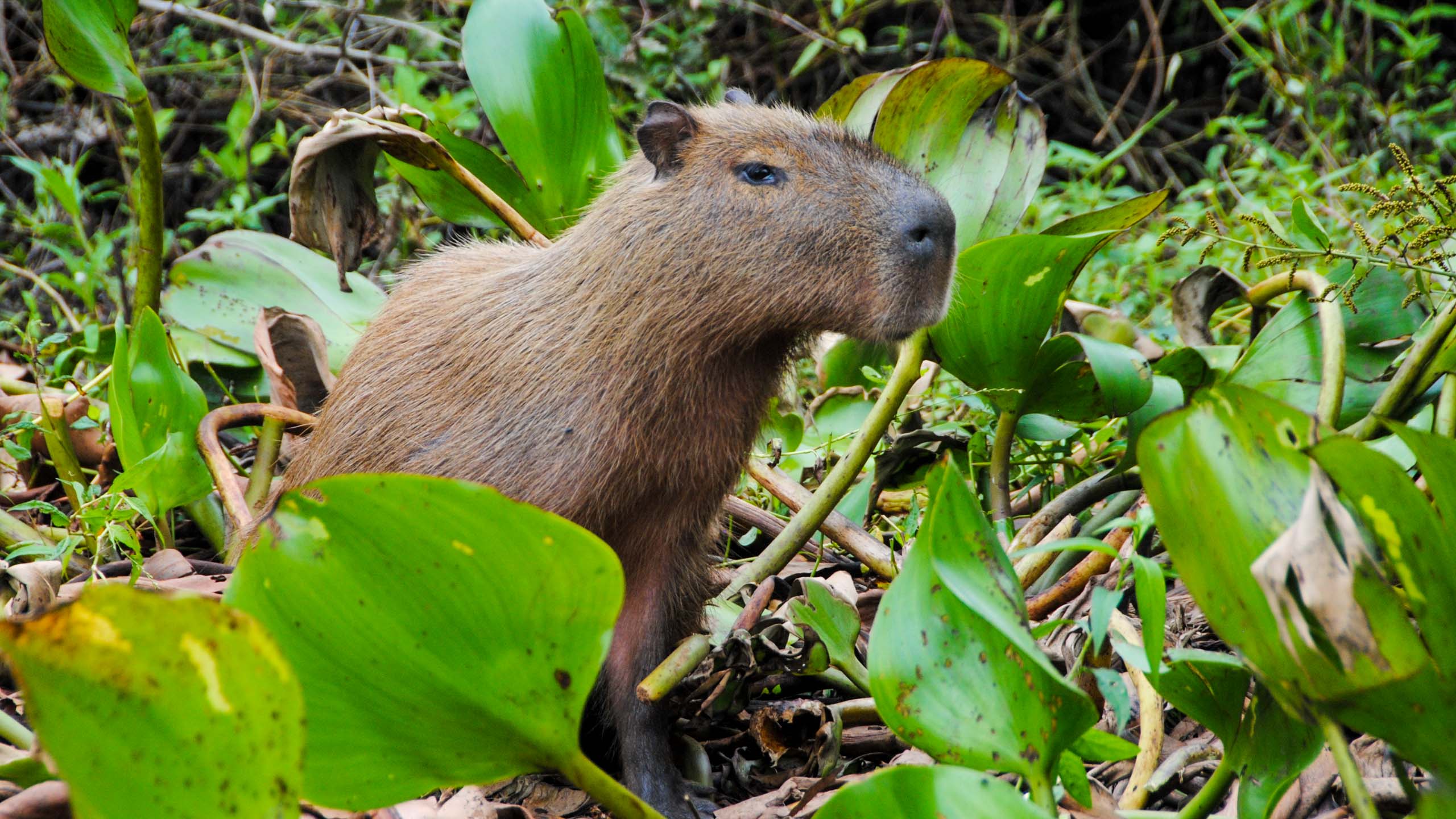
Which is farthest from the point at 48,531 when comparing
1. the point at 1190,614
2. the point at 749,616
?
the point at 1190,614

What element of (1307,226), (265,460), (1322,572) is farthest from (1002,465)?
(265,460)

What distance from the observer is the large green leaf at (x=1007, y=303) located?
2004mm

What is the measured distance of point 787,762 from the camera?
6.81 ft

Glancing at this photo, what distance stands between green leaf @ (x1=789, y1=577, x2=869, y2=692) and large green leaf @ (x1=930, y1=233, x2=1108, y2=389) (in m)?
0.60

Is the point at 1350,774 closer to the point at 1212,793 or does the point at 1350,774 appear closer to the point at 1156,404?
the point at 1212,793

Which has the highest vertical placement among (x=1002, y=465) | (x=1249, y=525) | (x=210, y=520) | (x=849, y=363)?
(x=1249, y=525)

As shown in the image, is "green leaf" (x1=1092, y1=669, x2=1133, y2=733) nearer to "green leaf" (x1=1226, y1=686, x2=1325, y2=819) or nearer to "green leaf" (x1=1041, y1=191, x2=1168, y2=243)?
"green leaf" (x1=1226, y1=686, x2=1325, y2=819)

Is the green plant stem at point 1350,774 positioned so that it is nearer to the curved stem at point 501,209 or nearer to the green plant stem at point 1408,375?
the green plant stem at point 1408,375

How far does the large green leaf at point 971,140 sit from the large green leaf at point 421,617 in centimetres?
149

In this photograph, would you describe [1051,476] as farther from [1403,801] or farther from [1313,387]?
[1403,801]

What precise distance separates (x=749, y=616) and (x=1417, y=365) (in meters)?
1.19

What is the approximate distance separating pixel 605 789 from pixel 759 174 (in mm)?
1223

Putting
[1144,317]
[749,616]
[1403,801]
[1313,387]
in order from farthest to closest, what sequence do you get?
[1144,317] < [1313,387] < [749,616] < [1403,801]

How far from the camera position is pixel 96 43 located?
7.88 ft
